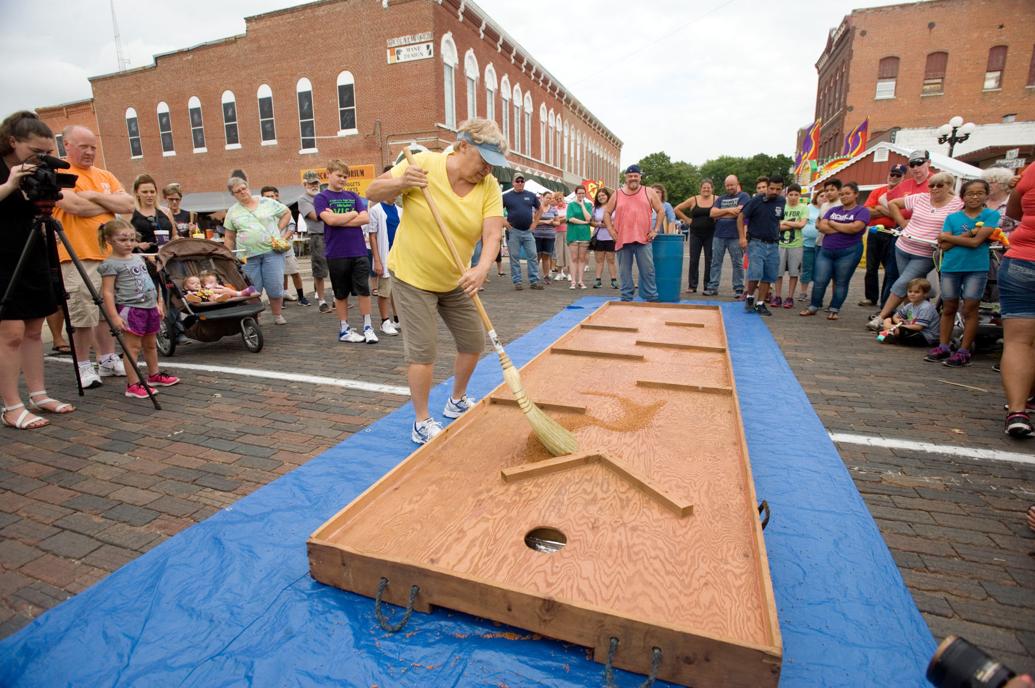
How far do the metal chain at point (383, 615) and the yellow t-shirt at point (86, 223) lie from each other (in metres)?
4.27

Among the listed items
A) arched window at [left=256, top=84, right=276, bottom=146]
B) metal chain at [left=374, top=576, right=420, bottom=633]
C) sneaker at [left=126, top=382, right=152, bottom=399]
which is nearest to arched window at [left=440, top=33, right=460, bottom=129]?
arched window at [left=256, top=84, right=276, bottom=146]

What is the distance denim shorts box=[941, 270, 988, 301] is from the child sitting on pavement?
69 cm

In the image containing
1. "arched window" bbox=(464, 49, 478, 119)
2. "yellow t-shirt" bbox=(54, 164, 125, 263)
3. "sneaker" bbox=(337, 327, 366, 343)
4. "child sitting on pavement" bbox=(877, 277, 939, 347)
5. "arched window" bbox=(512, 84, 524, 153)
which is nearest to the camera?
"yellow t-shirt" bbox=(54, 164, 125, 263)

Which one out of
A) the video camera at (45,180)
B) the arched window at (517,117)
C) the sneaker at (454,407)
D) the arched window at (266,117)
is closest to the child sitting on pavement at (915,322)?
the sneaker at (454,407)

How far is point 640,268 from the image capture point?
8.38 m

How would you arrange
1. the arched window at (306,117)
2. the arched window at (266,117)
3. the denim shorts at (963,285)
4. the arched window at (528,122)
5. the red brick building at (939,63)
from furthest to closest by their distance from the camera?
the arched window at (528,122)
the red brick building at (939,63)
the arched window at (266,117)
the arched window at (306,117)
the denim shorts at (963,285)

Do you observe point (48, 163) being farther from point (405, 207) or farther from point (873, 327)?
point (873, 327)

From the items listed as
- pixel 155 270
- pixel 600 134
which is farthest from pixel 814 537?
pixel 600 134

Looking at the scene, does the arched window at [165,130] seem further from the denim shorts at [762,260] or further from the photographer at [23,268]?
the denim shorts at [762,260]

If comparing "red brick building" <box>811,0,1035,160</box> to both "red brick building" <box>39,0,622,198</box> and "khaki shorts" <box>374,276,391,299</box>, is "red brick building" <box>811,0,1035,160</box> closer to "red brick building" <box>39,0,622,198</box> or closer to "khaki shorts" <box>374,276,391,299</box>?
"red brick building" <box>39,0,622,198</box>

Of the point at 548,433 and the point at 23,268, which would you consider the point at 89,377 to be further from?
the point at 548,433

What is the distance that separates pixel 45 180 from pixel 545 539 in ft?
13.2

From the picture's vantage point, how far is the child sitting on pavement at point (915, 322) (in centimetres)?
590

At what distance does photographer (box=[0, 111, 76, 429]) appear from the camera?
3.55 m
